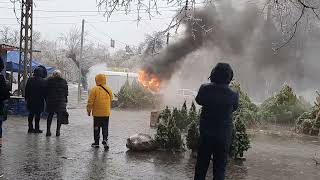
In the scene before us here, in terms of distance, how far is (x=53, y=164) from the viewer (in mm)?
7254

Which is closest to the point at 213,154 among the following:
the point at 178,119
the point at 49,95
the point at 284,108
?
the point at 49,95

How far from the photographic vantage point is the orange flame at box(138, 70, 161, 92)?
2483 cm

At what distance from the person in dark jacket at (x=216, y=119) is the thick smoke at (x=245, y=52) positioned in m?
12.0

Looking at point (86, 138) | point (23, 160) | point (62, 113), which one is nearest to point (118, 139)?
point (86, 138)

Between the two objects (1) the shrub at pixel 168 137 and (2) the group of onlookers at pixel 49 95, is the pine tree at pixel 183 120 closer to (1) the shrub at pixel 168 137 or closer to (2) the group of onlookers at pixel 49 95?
(1) the shrub at pixel 168 137

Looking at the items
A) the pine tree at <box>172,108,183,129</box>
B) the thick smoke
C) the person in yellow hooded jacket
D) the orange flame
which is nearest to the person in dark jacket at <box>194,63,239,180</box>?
the person in yellow hooded jacket

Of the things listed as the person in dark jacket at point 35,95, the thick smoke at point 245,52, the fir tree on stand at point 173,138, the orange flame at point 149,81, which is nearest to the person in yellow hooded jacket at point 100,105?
the fir tree on stand at point 173,138

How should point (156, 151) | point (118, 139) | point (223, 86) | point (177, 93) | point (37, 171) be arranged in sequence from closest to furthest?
point (223, 86), point (37, 171), point (156, 151), point (118, 139), point (177, 93)

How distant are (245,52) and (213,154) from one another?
2440 centimetres

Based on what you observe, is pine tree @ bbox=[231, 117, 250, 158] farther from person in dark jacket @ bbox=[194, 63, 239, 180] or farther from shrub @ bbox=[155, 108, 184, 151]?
person in dark jacket @ bbox=[194, 63, 239, 180]

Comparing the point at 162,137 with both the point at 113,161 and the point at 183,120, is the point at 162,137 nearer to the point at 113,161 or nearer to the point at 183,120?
the point at 113,161

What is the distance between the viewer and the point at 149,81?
25.1 meters

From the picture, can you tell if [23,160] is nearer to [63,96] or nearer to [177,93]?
[63,96]

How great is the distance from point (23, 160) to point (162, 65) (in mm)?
17547
